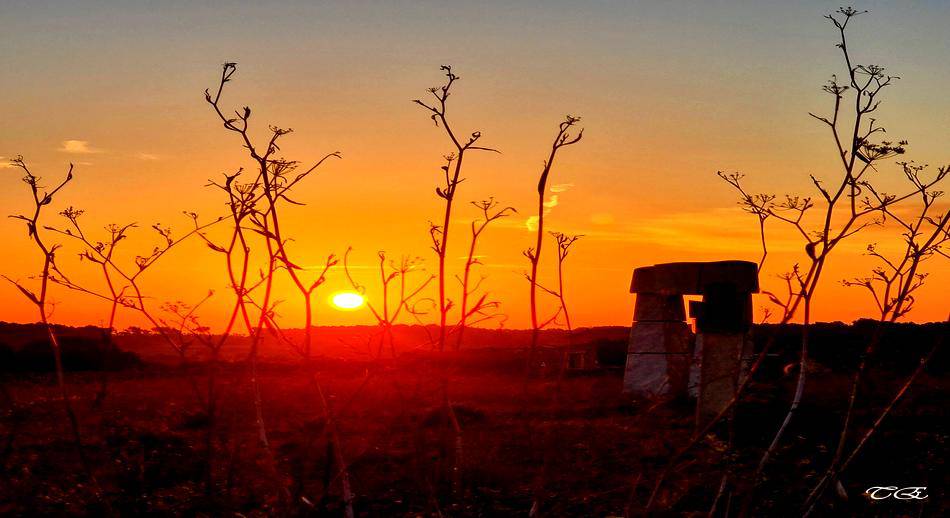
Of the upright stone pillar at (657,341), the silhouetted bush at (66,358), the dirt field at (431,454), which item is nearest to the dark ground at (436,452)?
the dirt field at (431,454)

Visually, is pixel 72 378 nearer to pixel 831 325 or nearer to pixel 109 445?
pixel 109 445

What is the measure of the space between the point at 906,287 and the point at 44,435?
9.94m

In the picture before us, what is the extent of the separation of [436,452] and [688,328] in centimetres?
716

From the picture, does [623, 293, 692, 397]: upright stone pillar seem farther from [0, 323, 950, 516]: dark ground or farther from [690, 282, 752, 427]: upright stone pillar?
[690, 282, 752, 427]: upright stone pillar

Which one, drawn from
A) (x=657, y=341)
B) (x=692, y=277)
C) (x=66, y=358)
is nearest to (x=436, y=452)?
(x=692, y=277)

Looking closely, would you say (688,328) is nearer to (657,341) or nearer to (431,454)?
(657,341)

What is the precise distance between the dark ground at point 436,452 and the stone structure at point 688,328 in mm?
494

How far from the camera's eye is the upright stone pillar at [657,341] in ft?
54.4

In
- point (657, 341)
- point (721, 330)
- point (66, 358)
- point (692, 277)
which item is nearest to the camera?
point (721, 330)

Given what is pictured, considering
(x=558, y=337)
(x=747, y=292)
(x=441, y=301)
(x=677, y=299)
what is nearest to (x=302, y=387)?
(x=677, y=299)

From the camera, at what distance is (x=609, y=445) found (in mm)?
12742

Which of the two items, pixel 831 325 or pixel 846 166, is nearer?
pixel 846 166

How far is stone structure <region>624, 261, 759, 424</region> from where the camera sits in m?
14.1

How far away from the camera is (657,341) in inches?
657
